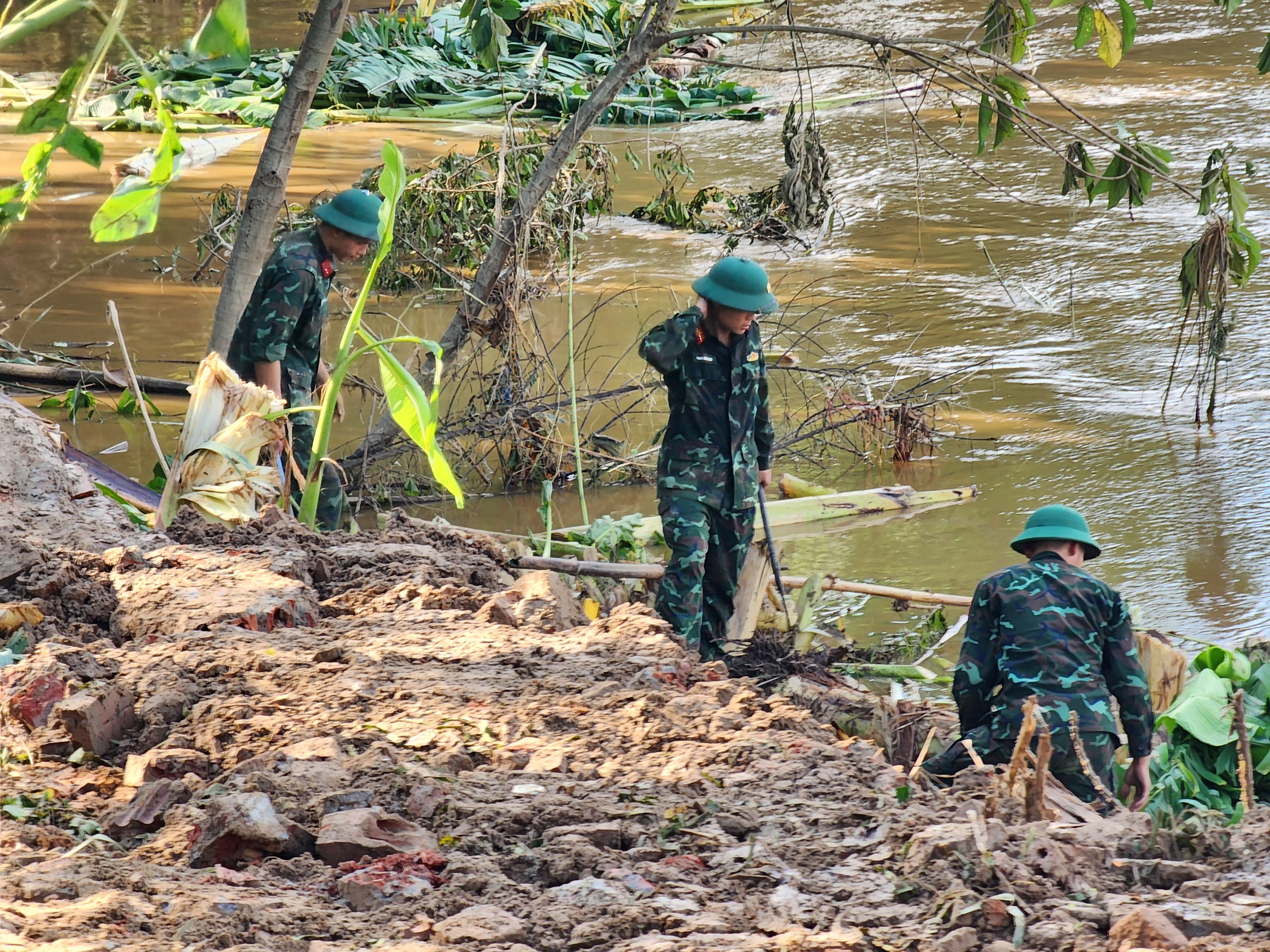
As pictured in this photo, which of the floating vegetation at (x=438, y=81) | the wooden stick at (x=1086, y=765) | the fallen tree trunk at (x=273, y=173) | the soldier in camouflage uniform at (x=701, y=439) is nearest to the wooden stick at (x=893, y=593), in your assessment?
the soldier in camouflage uniform at (x=701, y=439)

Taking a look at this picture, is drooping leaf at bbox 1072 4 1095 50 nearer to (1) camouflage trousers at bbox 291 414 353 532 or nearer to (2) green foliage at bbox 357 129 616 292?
(2) green foliage at bbox 357 129 616 292

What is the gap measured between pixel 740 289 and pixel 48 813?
3113 mm

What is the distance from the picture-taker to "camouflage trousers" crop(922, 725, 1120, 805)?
397cm

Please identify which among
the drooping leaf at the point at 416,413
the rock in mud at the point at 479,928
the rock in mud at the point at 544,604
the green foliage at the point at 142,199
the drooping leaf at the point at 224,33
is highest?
the drooping leaf at the point at 224,33

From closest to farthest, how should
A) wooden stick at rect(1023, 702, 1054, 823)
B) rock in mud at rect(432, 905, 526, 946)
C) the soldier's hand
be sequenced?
rock in mud at rect(432, 905, 526, 946) → wooden stick at rect(1023, 702, 1054, 823) → the soldier's hand

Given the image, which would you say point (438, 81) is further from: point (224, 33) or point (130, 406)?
point (224, 33)

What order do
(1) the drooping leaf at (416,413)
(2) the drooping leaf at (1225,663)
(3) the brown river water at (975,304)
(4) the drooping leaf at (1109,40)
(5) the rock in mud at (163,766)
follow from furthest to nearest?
(3) the brown river water at (975,304) → (4) the drooping leaf at (1109,40) → (2) the drooping leaf at (1225,663) → (1) the drooping leaf at (416,413) → (5) the rock in mud at (163,766)

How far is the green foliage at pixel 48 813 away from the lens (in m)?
2.97

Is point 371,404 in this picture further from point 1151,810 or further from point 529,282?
point 1151,810

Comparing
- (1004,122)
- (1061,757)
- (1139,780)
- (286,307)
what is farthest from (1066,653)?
(286,307)

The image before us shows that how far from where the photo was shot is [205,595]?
430 centimetres

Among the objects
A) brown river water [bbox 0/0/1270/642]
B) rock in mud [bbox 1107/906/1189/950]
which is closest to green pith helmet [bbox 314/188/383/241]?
brown river water [bbox 0/0/1270/642]

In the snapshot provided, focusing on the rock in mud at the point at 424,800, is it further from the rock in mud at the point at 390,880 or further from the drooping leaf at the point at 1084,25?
the drooping leaf at the point at 1084,25

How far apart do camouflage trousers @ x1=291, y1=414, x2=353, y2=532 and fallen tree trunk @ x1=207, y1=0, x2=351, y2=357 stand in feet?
1.98
